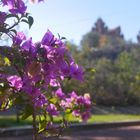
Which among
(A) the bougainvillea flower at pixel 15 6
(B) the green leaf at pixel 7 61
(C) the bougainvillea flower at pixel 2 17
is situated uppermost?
(A) the bougainvillea flower at pixel 15 6

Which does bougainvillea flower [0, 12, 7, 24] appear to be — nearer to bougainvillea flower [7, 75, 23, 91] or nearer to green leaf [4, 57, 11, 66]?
green leaf [4, 57, 11, 66]

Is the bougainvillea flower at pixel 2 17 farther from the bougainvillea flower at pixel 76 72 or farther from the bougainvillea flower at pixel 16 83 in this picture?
the bougainvillea flower at pixel 76 72

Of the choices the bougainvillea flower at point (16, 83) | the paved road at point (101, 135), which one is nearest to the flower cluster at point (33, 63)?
the bougainvillea flower at point (16, 83)

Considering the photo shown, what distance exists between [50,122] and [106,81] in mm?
23467

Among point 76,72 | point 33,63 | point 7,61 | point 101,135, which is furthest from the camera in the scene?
point 101,135

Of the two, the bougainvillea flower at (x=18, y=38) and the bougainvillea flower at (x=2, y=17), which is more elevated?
the bougainvillea flower at (x=2, y=17)

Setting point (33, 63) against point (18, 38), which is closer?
point (33, 63)

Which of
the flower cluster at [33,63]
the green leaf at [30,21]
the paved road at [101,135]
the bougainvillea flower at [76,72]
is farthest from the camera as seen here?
the paved road at [101,135]

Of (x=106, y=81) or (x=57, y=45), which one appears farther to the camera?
(x=106, y=81)

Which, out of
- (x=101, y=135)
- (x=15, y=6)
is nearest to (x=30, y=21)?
(x=15, y=6)

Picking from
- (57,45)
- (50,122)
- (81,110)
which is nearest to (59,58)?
(57,45)

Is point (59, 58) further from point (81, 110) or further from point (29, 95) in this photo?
point (81, 110)

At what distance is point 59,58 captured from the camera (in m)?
2.49

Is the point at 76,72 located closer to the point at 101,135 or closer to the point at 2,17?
the point at 2,17
